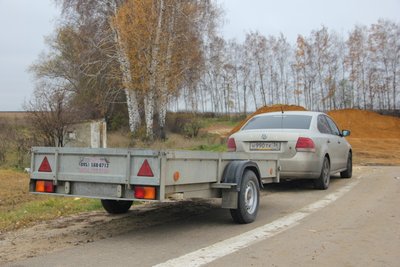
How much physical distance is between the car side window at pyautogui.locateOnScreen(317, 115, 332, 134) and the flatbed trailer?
409 cm

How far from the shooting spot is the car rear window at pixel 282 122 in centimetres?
1051

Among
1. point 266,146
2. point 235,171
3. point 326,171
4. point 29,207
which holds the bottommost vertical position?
point 29,207

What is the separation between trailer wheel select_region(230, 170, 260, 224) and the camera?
668 centimetres

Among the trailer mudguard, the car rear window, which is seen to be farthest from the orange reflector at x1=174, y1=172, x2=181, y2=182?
the car rear window

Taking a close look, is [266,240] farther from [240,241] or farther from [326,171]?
[326,171]

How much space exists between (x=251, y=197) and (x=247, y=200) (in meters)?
0.14

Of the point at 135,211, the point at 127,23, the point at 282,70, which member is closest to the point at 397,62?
the point at 282,70

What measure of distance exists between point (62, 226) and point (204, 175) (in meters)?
2.35

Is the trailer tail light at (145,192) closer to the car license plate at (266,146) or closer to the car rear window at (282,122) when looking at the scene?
the car license plate at (266,146)

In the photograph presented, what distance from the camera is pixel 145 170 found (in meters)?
5.54

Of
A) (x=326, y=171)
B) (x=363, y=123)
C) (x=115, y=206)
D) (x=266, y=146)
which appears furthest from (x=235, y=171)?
(x=363, y=123)

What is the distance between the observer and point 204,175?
625cm

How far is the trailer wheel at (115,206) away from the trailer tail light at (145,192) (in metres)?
2.16

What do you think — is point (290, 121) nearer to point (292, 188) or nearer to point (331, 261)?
point (292, 188)
